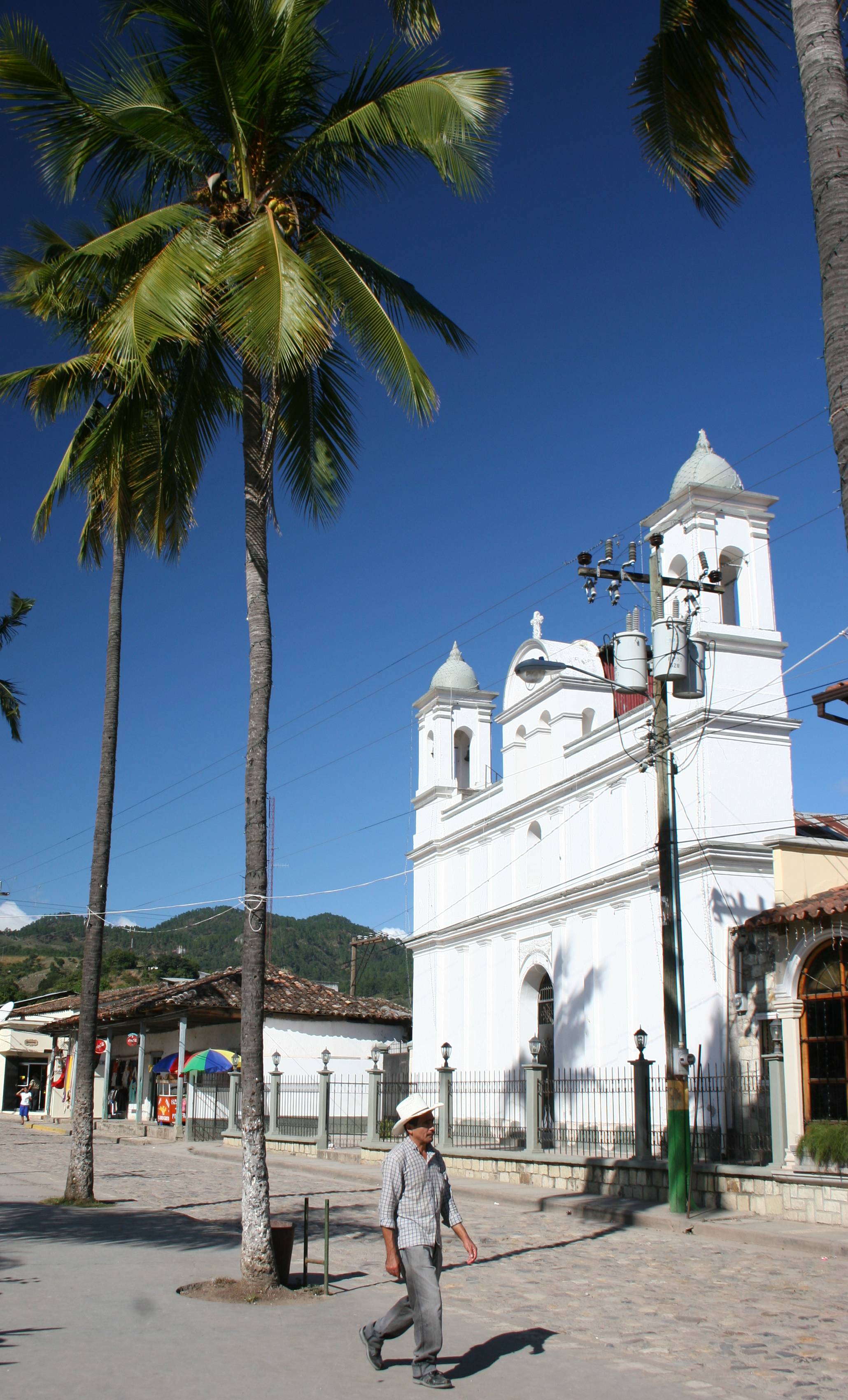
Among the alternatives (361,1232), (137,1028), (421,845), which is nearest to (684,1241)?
(361,1232)

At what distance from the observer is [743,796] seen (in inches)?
896

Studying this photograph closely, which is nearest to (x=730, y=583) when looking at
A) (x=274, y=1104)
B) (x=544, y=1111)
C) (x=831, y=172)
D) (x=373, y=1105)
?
(x=544, y=1111)

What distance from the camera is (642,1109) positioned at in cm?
1758

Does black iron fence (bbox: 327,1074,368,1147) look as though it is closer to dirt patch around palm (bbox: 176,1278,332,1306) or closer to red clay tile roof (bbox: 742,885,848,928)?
red clay tile roof (bbox: 742,885,848,928)

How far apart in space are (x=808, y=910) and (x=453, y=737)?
66.8 ft

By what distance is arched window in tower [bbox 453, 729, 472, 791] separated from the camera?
3719 cm

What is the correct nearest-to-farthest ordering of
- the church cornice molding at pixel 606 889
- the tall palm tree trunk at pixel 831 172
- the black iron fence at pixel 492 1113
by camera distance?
the tall palm tree trunk at pixel 831 172
the church cornice molding at pixel 606 889
the black iron fence at pixel 492 1113

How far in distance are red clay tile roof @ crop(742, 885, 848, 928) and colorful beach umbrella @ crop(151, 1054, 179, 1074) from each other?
21.1m

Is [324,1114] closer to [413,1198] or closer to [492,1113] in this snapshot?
[492,1113]

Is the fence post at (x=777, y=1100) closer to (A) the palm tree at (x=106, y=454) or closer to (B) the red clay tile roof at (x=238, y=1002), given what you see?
(A) the palm tree at (x=106, y=454)

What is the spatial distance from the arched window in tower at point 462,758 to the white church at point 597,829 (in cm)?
6

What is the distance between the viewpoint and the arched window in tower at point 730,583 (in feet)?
79.5

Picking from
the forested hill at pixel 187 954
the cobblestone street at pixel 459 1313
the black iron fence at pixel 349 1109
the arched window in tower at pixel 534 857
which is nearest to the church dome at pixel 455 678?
the arched window in tower at pixel 534 857

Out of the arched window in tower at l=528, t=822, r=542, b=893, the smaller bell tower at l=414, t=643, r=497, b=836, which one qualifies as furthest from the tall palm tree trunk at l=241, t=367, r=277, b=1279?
the smaller bell tower at l=414, t=643, r=497, b=836
